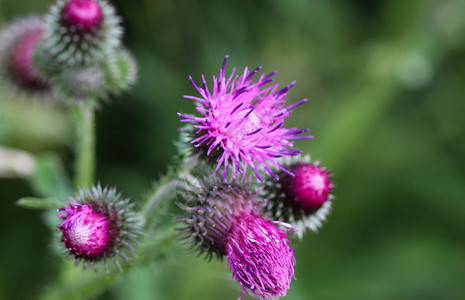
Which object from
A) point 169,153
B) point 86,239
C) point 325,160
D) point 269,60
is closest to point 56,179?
point 86,239

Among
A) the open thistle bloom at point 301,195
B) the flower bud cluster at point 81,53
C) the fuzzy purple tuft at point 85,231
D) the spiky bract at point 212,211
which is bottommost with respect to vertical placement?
the fuzzy purple tuft at point 85,231

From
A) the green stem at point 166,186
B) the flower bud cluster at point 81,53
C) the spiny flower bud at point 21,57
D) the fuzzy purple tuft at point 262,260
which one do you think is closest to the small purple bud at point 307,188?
the fuzzy purple tuft at point 262,260

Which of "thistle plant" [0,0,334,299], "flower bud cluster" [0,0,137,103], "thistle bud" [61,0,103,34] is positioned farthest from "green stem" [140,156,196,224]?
"thistle bud" [61,0,103,34]

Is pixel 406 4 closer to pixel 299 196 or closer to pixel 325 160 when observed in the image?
pixel 325 160

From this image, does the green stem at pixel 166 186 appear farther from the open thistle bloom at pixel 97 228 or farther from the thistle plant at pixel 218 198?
the open thistle bloom at pixel 97 228

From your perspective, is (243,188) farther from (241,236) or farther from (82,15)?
(82,15)

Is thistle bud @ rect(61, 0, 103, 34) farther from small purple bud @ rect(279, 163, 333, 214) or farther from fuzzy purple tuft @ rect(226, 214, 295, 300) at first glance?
fuzzy purple tuft @ rect(226, 214, 295, 300)

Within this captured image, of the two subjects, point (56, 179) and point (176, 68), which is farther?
point (176, 68)
